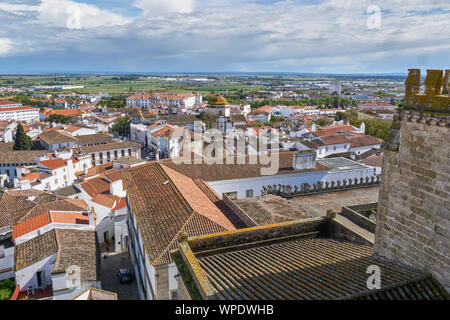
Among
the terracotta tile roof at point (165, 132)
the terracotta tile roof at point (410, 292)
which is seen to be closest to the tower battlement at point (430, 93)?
the terracotta tile roof at point (410, 292)

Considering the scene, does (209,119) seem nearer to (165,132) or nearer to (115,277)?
(165,132)

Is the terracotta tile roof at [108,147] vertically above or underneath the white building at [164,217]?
underneath

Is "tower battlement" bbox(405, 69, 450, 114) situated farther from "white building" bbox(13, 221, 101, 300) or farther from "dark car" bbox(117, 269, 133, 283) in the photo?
"dark car" bbox(117, 269, 133, 283)

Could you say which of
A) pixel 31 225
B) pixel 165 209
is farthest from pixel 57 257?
pixel 165 209

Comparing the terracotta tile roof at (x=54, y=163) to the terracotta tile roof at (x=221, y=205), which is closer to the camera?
the terracotta tile roof at (x=221, y=205)

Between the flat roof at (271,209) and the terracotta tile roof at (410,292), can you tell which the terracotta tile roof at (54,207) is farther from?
the terracotta tile roof at (410,292)

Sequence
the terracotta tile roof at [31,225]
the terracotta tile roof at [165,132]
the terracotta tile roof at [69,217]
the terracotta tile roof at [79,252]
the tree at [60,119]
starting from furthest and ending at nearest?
the tree at [60,119] < the terracotta tile roof at [165,132] < the terracotta tile roof at [69,217] < the terracotta tile roof at [31,225] < the terracotta tile roof at [79,252]
